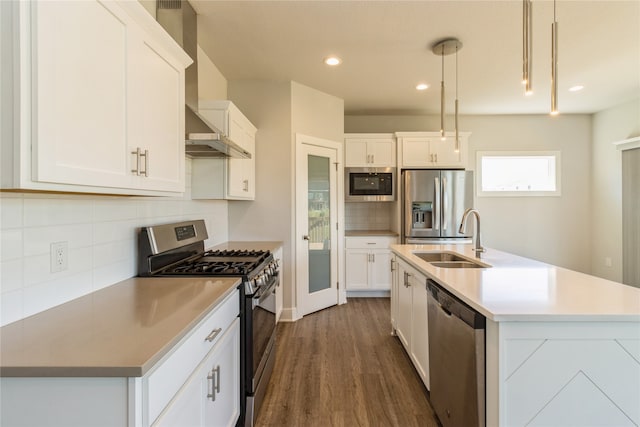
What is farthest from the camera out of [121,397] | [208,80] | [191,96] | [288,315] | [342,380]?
[288,315]

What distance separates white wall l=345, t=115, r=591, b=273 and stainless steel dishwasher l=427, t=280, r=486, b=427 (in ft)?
12.1

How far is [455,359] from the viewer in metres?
1.53

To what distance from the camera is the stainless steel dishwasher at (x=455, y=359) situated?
1323mm

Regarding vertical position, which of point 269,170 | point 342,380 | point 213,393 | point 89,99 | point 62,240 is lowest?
point 342,380

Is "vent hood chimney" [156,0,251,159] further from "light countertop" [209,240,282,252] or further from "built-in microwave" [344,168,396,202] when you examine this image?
"built-in microwave" [344,168,396,202]

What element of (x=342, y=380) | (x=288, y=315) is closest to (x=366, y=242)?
(x=288, y=315)

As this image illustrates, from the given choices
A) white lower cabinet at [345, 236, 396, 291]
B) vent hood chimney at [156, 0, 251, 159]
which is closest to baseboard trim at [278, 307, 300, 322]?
white lower cabinet at [345, 236, 396, 291]

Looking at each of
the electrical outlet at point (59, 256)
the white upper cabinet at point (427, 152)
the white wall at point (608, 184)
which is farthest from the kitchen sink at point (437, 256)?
the white wall at point (608, 184)

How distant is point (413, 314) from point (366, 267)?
6.54 feet

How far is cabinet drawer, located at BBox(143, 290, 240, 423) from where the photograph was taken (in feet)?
2.92

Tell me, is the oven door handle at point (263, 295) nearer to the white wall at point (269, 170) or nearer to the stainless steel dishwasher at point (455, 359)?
the stainless steel dishwasher at point (455, 359)

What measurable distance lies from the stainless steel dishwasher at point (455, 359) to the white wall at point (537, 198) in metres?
3.70

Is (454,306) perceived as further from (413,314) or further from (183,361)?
(183,361)

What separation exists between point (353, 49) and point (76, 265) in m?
2.67
